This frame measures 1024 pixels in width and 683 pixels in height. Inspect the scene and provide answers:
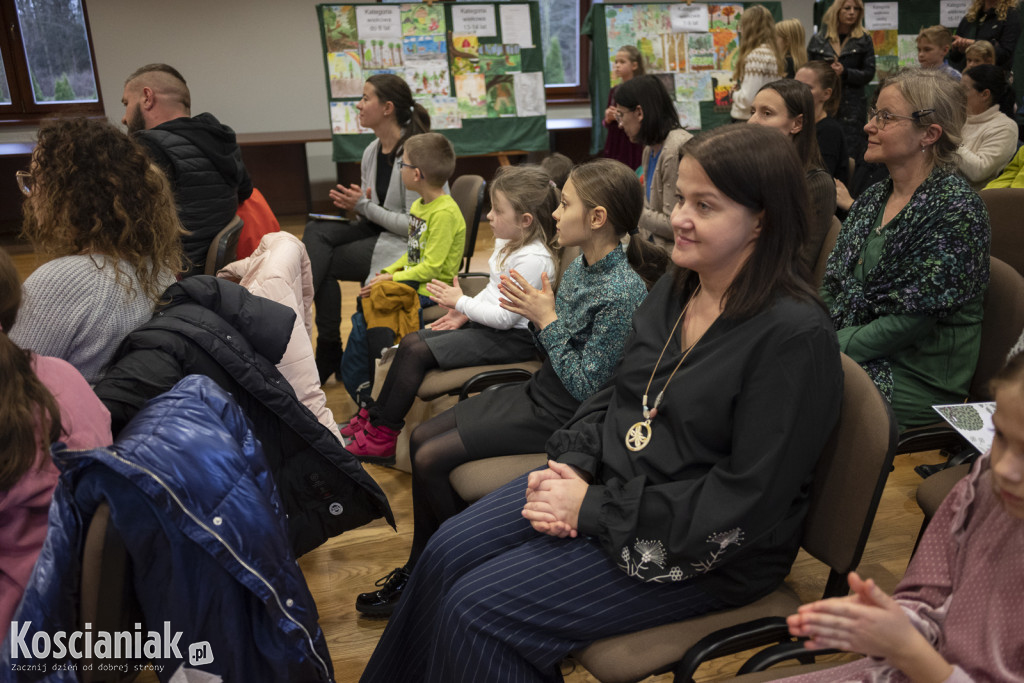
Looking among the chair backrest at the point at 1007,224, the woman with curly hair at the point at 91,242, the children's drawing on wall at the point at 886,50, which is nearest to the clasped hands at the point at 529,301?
the woman with curly hair at the point at 91,242

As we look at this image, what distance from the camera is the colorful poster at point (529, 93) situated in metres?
6.69

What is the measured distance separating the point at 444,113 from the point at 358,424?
426 centimetres

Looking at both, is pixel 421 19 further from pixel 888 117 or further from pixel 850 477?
pixel 850 477

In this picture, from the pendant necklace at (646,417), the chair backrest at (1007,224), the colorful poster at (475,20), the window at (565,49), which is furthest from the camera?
the window at (565,49)

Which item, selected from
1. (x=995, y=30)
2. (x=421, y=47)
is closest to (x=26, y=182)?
(x=421, y=47)

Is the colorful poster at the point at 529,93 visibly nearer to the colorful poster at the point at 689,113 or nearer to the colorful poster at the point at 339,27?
the colorful poster at the point at 689,113

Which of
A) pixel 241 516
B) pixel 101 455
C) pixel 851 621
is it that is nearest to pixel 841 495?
pixel 851 621

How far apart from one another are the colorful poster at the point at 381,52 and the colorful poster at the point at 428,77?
0.13 m

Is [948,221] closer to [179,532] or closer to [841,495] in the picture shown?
[841,495]

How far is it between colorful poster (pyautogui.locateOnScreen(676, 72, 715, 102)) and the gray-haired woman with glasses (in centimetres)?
509

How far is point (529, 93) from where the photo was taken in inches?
265

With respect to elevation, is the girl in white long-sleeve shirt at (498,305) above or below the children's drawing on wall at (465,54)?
below

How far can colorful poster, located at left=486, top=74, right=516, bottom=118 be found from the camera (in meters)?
6.61

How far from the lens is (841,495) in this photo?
4.12 ft
